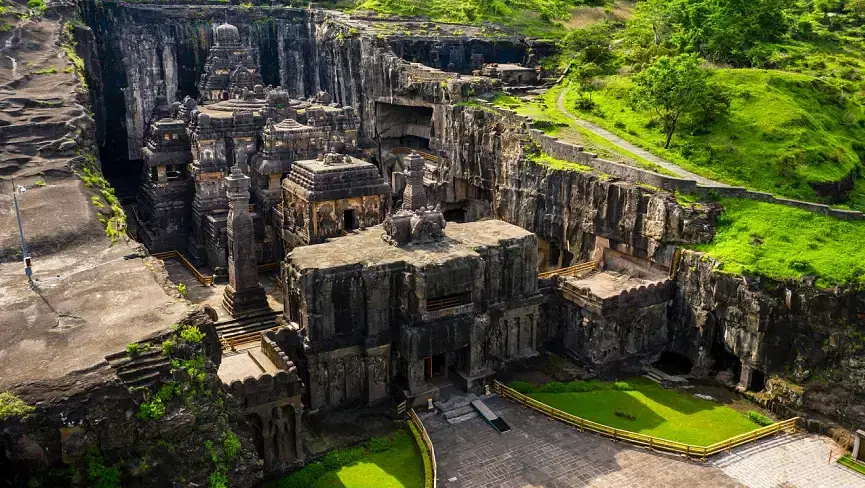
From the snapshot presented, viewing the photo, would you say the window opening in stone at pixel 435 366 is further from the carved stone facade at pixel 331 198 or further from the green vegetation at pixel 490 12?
the green vegetation at pixel 490 12

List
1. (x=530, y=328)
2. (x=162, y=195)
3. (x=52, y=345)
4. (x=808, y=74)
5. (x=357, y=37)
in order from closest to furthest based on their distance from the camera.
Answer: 1. (x=52, y=345)
2. (x=530, y=328)
3. (x=162, y=195)
4. (x=808, y=74)
5. (x=357, y=37)

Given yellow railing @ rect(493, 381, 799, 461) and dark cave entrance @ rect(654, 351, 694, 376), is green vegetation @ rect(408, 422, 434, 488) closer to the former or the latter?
yellow railing @ rect(493, 381, 799, 461)

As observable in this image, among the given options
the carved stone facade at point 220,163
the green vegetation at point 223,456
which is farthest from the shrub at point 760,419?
the green vegetation at point 223,456

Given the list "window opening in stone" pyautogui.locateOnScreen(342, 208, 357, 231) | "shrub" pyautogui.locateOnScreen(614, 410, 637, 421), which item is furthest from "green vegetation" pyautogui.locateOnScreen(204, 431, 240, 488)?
"window opening in stone" pyautogui.locateOnScreen(342, 208, 357, 231)

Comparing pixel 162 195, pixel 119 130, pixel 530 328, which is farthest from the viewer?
pixel 119 130

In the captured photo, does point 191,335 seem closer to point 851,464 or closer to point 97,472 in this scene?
point 97,472

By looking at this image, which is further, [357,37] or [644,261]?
[357,37]

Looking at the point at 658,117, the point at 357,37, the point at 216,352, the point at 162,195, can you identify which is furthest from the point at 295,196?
the point at 357,37

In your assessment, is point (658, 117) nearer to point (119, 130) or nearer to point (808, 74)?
point (808, 74)
